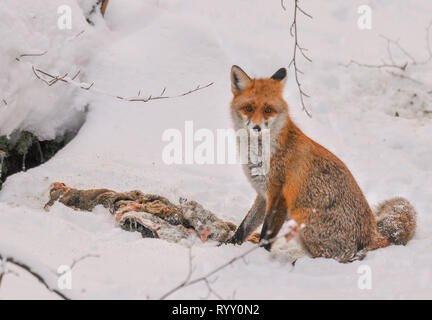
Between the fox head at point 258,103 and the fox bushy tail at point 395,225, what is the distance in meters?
1.21

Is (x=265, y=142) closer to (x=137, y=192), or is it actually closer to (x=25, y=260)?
(x=137, y=192)

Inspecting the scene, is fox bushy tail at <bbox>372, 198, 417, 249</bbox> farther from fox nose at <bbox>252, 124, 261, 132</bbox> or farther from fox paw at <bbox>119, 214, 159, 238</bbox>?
fox paw at <bbox>119, 214, 159, 238</bbox>

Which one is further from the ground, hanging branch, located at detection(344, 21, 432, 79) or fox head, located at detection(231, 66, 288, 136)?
fox head, located at detection(231, 66, 288, 136)

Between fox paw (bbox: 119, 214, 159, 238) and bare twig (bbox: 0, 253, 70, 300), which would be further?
fox paw (bbox: 119, 214, 159, 238)

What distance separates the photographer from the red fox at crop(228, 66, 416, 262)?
4.17 meters

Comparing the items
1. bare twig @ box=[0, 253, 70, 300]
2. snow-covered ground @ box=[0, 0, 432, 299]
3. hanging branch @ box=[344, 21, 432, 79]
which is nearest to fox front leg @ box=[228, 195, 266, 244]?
snow-covered ground @ box=[0, 0, 432, 299]

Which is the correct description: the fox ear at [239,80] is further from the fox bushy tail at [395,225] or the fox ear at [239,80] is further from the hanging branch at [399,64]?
the hanging branch at [399,64]

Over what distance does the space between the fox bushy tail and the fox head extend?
47.7 inches

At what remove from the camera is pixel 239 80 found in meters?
4.34

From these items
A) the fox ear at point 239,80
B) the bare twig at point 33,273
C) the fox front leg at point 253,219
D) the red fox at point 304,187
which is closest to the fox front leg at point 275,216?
the red fox at point 304,187

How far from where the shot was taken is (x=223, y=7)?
9242mm

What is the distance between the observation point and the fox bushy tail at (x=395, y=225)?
4.46 metres

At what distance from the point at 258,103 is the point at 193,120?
3.08 meters

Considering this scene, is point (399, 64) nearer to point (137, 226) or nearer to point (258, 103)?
point (258, 103)
